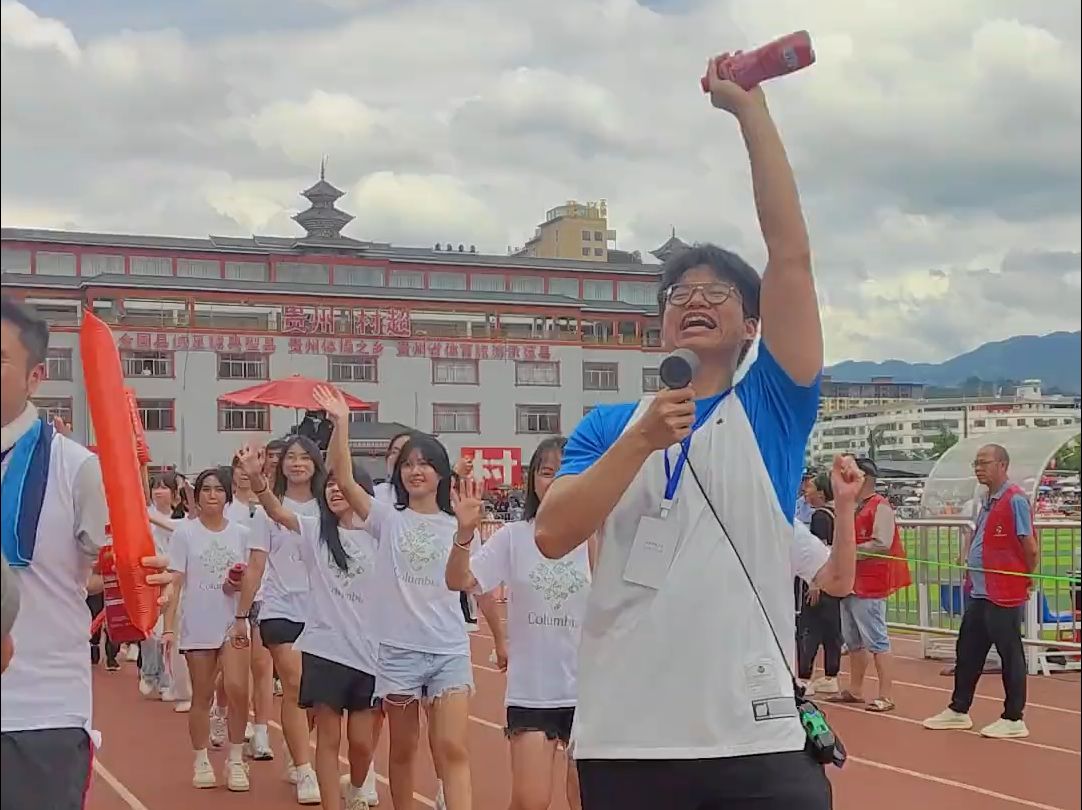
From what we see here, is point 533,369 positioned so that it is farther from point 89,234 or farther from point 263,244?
point 89,234

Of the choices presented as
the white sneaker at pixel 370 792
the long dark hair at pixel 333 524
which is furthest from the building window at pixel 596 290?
the white sneaker at pixel 370 792

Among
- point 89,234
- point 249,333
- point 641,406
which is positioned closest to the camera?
point 641,406

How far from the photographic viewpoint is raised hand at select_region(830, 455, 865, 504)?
9.82 feet

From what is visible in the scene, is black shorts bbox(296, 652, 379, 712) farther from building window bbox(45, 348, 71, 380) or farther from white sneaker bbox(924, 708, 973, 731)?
white sneaker bbox(924, 708, 973, 731)

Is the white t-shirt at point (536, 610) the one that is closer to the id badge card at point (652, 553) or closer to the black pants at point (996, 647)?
the id badge card at point (652, 553)

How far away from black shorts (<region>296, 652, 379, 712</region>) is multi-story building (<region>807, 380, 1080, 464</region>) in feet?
6.86

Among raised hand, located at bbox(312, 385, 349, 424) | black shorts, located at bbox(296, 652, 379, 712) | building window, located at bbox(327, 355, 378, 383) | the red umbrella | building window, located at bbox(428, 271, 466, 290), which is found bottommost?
black shorts, located at bbox(296, 652, 379, 712)

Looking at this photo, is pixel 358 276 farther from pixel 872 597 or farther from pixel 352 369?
pixel 872 597

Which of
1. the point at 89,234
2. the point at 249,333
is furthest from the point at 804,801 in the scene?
the point at 249,333

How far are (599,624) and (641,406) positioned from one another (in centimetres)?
42

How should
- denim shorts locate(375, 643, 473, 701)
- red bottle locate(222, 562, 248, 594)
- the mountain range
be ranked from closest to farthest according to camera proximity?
the mountain range
denim shorts locate(375, 643, 473, 701)
red bottle locate(222, 562, 248, 594)

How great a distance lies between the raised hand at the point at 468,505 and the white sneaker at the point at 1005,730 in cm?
497

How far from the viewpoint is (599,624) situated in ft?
8.68

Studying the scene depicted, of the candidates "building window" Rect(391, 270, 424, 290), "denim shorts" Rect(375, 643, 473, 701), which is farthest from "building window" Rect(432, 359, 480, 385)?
"denim shorts" Rect(375, 643, 473, 701)
